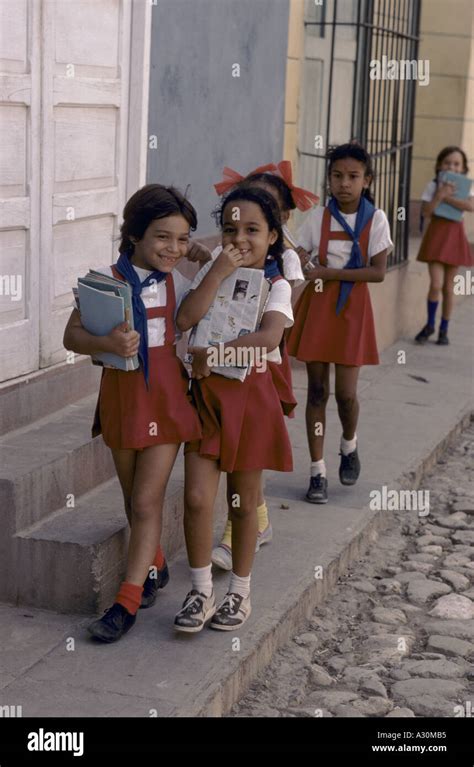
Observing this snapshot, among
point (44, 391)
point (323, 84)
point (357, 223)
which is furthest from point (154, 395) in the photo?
point (323, 84)

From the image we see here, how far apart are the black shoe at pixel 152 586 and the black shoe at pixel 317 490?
1.43 meters

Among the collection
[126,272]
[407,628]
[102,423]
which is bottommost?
[407,628]

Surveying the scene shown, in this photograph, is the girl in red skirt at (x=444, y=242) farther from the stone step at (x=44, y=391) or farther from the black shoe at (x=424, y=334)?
the stone step at (x=44, y=391)

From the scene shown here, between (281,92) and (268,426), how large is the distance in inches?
174

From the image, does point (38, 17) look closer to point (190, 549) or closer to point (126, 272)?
point (126, 272)

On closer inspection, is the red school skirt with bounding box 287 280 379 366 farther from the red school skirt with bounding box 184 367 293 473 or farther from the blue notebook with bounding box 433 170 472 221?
the blue notebook with bounding box 433 170 472 221

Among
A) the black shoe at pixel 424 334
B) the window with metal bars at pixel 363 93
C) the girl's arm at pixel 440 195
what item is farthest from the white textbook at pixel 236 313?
the black shoe at pixel 424 334

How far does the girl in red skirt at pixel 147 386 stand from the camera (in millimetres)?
3918

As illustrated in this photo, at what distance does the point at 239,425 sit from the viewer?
13.2ft

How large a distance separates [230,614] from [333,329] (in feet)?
6.46

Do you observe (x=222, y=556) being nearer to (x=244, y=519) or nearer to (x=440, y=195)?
(x=244, y=519)

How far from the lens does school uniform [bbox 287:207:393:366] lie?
222 inches
